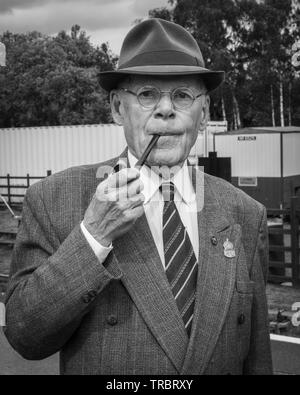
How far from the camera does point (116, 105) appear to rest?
1.77 metres

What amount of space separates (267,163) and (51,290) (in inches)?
611

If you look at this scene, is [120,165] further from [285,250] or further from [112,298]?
[285,250]

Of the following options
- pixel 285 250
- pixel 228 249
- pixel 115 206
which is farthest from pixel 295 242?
pixel 115 206

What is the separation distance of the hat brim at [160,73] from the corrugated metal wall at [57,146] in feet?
57.5

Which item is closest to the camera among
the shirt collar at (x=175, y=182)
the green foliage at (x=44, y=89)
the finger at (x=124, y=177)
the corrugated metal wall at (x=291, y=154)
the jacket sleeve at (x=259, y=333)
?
the finger at (x=124, y=177)

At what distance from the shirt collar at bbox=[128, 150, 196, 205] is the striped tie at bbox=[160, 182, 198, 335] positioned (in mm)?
27

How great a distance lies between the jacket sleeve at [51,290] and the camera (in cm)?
151

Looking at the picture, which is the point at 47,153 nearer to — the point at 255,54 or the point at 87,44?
the point at 255,54

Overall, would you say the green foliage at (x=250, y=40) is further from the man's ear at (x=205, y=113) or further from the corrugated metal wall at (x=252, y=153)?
the man's ear at (x=205, y=113)

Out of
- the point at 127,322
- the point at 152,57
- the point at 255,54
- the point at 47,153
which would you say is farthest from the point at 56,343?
the point at 255,54

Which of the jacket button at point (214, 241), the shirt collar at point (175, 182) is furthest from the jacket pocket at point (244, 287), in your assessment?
the shirt collar at point (175, 182)

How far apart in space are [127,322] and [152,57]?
0.76 metres

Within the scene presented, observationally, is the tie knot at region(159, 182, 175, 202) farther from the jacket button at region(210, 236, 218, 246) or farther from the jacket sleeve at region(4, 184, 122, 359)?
the jacket sleeve at region(4, 184, 122, 359)

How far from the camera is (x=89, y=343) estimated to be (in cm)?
164
